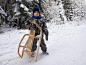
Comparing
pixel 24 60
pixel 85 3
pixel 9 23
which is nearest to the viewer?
pixel 24 60

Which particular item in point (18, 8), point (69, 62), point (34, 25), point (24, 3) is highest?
point (24, 3)

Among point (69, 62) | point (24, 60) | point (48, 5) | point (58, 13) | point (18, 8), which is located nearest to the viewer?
point (69, 62)

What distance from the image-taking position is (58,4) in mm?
16734

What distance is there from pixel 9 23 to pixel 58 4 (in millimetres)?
11061

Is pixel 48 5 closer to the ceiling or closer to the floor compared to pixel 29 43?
closer to the ceiling

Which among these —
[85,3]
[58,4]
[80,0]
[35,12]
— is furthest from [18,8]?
[85,3]

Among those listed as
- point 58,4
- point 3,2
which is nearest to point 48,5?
point 58,4

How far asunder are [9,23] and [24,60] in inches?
299

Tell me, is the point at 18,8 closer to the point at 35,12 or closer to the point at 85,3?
the point at 35,12

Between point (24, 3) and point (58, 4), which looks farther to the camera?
point (58, 4)

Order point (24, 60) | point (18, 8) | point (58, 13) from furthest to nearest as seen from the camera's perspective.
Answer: point (58, 13) < point (18, 8) < point (24, 60)

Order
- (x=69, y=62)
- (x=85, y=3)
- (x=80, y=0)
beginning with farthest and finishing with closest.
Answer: (x=85, y=3) < (x=80, y=0) < (x=69, y=62)

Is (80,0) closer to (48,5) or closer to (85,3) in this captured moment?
(85,3)

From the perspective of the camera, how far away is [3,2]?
10039 millimetres
